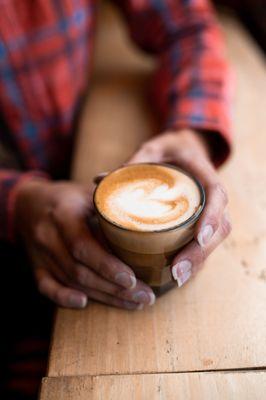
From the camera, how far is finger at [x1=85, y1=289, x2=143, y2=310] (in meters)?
0.67

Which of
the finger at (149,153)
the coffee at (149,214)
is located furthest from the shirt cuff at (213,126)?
the coffee at (149,214)

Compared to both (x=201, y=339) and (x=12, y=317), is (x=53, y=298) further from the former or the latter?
(x=12, y=317)

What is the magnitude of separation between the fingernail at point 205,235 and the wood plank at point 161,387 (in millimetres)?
170

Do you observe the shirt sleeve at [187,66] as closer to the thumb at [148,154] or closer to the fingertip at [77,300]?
the thumb at [148,154]

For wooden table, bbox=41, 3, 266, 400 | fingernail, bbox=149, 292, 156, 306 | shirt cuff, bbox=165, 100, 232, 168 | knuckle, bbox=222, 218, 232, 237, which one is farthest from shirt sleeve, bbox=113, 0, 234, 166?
fingernail, bbox=149, 292, 156, 306

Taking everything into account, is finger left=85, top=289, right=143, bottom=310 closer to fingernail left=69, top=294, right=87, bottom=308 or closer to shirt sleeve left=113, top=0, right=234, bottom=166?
fingernail left=69, top=294, right=87, bottom=308

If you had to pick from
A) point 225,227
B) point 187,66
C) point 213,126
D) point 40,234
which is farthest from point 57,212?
point 187,66

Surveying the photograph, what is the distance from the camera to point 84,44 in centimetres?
119

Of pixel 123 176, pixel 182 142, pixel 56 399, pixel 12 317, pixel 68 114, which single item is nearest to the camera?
pixel 56 399

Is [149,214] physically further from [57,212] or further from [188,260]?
[57,212]

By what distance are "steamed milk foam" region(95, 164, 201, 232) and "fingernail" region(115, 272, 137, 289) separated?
80 millimetres

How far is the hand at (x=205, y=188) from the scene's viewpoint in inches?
24.0

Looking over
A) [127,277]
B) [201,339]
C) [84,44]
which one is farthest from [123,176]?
[84,44]

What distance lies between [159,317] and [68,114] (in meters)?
0.68
